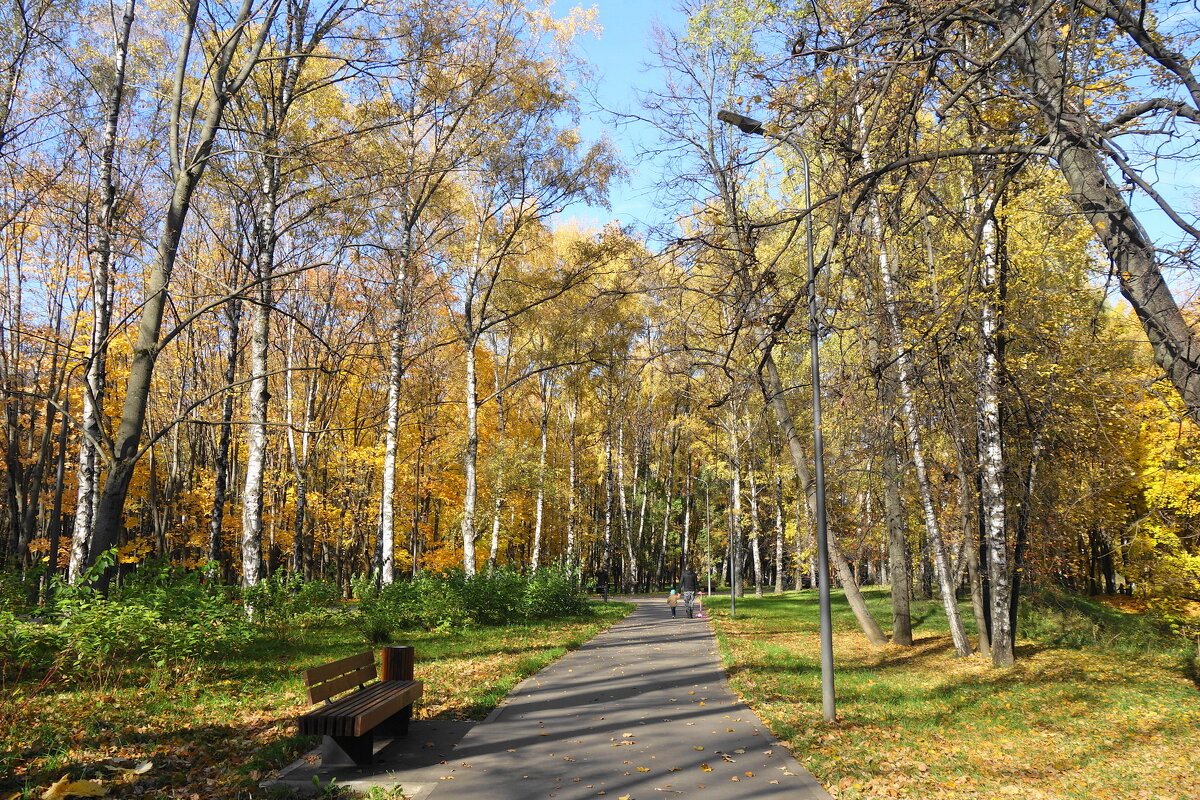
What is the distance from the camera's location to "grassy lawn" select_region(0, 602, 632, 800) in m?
5.32

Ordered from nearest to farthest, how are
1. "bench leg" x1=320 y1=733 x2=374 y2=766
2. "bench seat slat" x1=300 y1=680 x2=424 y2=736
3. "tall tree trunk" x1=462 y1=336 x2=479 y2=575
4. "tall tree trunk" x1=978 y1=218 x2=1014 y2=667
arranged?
"bench seat slat" x1=300 y1=680 x2=424 y2=736
"bench leg" x1=320 y1=733 x2=374 y2=766
"tall tree trunk" x1=978 y1=218 x2=1014 y2=667
"tall tree trunk" x1=462 y1=336 x2=479 y2=575

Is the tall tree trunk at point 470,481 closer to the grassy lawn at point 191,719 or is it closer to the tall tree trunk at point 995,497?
the grassy lawn at point 191,719

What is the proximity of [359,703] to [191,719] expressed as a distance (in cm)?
219

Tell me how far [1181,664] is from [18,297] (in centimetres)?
2995

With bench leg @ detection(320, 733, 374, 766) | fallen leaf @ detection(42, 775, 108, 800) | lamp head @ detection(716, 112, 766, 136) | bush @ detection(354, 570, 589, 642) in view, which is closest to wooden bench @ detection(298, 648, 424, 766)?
bench leg @ detection(320, 733, 374, 766)

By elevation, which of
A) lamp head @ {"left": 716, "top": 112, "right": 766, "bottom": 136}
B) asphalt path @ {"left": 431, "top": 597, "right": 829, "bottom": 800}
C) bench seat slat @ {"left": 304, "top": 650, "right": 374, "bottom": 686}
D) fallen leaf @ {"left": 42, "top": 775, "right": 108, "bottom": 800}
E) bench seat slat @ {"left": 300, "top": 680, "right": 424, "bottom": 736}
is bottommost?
asphalt path @ {"left": 431, "top": 597, "right": 829, "bottom": 800}

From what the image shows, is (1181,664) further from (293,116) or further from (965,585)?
(965,585)

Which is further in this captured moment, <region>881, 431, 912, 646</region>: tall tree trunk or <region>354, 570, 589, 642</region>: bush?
<region>881, 431, 912, 646</region>: tall tree trunk

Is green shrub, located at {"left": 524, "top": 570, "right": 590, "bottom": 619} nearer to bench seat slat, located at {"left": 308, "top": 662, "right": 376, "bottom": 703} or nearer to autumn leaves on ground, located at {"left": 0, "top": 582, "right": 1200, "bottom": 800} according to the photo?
autumn leaves on ground, located at {"left": 0, "top": 582, "right": 1200, "bottom": 800}

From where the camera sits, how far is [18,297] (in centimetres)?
2178

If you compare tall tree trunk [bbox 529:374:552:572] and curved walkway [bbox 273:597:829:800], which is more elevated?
tall tree trunk [bbox 529:374:552:572]

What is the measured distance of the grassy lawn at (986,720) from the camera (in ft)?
20.9

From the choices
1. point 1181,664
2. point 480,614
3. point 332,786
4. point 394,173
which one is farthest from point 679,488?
point 332,786

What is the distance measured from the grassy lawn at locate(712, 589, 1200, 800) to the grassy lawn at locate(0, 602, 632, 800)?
379 cm
